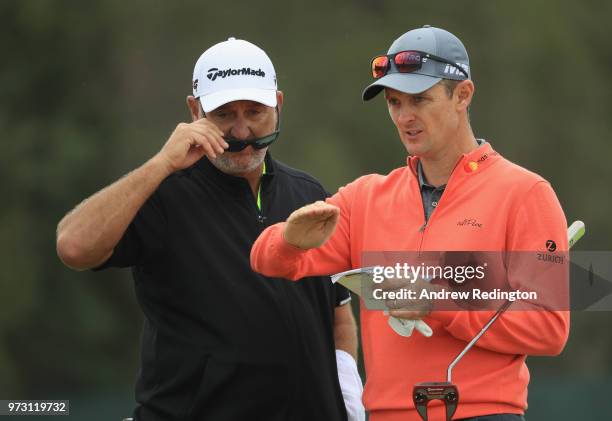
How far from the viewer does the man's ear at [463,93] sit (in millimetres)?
3652

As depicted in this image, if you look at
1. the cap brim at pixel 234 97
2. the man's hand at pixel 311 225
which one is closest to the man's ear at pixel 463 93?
the man's hand at pixel 311 225

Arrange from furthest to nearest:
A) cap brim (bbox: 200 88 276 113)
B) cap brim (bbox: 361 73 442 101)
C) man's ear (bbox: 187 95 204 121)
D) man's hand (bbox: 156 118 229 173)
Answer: man's ear (bbox: 187 95 204 121) < cap brim (bbox: 200 88 276 113) < man's hand (bbox: 156 118 229 173) < cap brim (bbox: 361 73 442 101)

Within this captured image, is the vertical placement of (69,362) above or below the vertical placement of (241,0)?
below

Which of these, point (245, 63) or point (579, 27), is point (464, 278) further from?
point (579, 27)

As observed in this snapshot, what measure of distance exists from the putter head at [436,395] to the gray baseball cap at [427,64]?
2.81ft

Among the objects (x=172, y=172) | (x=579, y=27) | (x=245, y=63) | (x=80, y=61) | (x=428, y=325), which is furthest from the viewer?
(x=579, y=27)

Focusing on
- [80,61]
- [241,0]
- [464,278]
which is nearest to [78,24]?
[80,61]

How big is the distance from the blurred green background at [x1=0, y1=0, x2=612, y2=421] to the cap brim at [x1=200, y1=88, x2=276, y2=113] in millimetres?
9015

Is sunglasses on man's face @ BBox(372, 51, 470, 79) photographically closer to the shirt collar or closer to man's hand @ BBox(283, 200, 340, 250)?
the shirt collar

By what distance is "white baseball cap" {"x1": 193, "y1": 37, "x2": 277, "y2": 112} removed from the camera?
4059 millimetres

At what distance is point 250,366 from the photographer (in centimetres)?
393

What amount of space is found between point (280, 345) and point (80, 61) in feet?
37.0

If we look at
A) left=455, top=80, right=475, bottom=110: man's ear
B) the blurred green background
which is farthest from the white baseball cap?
the blurred green background

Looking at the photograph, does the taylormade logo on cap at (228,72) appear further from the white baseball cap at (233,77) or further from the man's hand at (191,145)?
the man's hand at (191,145)
